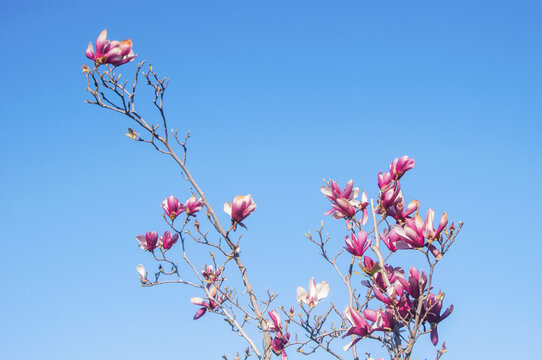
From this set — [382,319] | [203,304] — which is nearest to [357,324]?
[382,319]

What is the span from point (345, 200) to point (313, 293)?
0.71 meters

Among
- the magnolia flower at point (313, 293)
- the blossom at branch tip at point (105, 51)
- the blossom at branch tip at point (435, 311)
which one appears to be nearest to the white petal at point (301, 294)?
the magnolia flower at point (313, 293)

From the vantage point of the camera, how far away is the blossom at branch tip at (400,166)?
2.23 m

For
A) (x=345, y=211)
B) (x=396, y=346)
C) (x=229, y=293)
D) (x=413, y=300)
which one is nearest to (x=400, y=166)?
(x=345, y=211)

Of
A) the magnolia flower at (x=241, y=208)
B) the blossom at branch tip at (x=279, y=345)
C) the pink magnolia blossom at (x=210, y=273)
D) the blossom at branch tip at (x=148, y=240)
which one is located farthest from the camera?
the blossom at branch tip at (x=148, y=240)

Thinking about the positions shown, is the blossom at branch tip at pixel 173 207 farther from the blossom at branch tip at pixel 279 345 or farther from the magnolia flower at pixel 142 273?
the blossom at branch tip at pixel 279 345

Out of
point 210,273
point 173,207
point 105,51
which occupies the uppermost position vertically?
point 105,51

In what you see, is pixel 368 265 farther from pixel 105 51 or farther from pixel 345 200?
pixel 105 51

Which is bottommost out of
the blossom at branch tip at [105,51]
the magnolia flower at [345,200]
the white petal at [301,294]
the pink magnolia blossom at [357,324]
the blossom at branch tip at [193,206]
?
the pink magnolia blossom at [357,324]

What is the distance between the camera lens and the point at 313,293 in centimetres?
268

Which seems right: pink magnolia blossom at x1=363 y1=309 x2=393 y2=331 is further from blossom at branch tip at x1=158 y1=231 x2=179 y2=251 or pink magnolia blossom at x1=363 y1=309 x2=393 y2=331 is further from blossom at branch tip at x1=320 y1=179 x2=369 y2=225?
blossom at branch tip at x1=158 y1=231 x2=179 y2=251

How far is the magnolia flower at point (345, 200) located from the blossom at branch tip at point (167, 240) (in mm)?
1186

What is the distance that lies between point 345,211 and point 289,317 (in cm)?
78

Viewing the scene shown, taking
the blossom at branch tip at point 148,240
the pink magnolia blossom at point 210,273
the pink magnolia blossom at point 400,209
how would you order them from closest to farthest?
the pink magnolia blossom at point 400,209
the pink magnolia blossom at point 210,273
the blossom at branch tip at point 148,240
